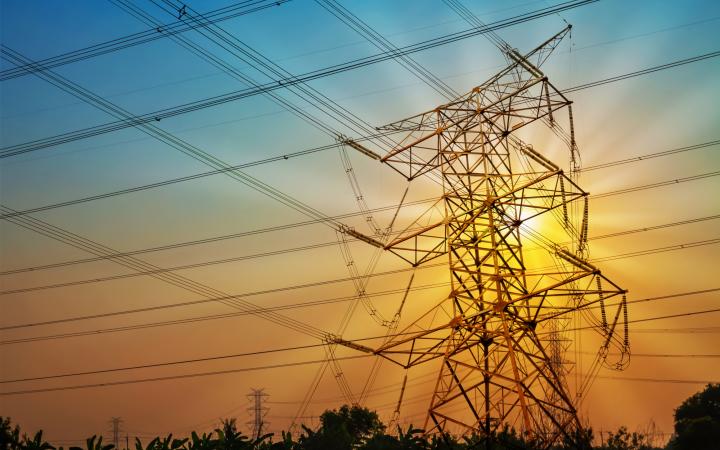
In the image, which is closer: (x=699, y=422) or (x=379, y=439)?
(x=379, y=439)

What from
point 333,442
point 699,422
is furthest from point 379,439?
point 699,422

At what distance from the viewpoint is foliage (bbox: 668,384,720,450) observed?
65.4 m

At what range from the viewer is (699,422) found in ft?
218

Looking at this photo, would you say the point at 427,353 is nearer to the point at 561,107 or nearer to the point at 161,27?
the point at 561,107

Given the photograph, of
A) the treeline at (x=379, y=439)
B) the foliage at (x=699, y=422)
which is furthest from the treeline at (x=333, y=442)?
the foliage at (x=699, y=422)

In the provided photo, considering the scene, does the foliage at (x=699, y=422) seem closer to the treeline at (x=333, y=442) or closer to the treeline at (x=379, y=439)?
the treeline at (x=379, y=439)

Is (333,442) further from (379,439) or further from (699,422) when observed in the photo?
(699,422)

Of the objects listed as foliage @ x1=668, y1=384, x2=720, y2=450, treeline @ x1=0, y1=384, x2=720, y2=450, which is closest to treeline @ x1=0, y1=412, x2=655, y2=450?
treeline @ x1=0, y1=384, x2=720, y2=450

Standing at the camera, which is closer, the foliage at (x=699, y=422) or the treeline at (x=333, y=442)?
the treeline at (x=333, y=442)

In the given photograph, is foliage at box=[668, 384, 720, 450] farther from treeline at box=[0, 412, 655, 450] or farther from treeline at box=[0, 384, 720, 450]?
treeline at box=[0, 412, 655, 450]

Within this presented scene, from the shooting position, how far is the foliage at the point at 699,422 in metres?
65.4

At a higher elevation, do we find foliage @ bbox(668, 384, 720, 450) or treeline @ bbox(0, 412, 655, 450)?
foliage @ bbox(668, 384, 720, 450)

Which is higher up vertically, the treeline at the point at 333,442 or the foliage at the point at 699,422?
the foliage at the point at 699,422

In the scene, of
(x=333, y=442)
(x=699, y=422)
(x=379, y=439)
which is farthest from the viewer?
(x=699, y=422)
